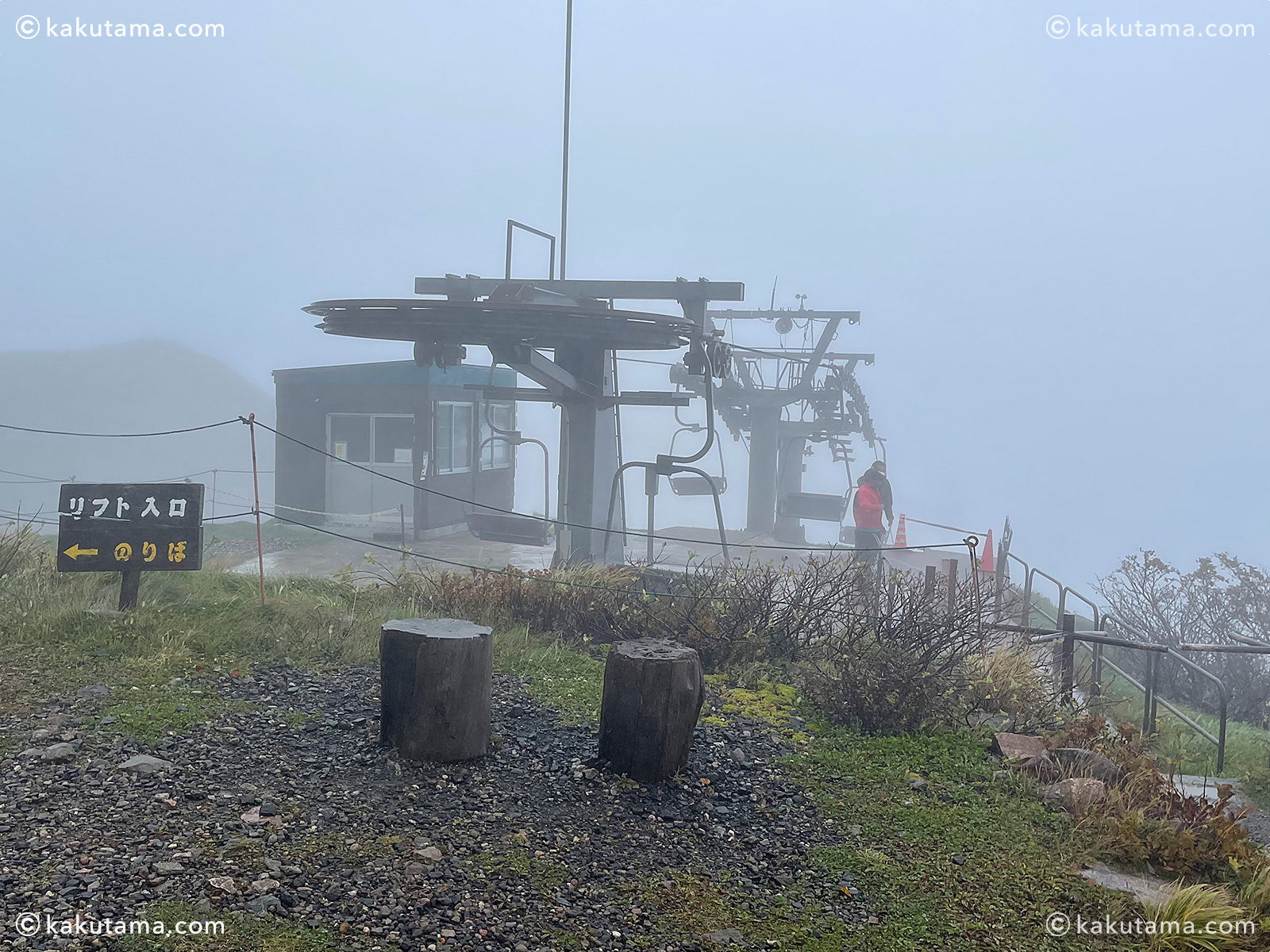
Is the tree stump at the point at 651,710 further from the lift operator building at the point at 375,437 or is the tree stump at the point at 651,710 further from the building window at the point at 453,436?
the building window at the point at 453,436

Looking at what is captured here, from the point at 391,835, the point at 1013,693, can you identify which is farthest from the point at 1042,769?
the point at 391,835

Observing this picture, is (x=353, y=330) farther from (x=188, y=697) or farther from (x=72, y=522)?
(x=188, y=697)

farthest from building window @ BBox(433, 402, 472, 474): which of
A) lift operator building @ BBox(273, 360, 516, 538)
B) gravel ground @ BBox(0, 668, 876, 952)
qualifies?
gravel ground @ BBox(0, 668, 876, 952)

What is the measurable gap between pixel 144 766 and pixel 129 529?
2.93 metres

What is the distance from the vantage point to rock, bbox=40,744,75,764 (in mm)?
4426

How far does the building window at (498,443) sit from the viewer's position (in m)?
19.0

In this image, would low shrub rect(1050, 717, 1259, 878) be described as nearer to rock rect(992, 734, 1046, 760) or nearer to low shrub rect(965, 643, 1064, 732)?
rock rect(992, 734, 1046, 760)

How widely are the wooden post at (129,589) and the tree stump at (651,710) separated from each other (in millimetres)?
4156

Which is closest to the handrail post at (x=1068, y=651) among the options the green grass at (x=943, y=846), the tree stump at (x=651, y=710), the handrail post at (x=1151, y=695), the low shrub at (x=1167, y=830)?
the handrail post at (x=1151, y=695)

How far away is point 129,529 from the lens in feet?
22.2

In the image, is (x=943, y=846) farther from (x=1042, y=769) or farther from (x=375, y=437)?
(x=375, y=437)

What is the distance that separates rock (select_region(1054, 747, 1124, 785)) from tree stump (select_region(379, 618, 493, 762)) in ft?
10.2

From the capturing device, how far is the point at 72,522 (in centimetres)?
672

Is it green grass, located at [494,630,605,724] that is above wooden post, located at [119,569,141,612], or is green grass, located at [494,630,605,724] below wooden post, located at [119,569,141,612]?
below
